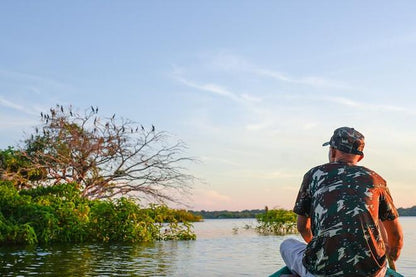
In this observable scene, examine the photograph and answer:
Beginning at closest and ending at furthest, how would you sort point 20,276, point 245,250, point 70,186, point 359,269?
point 359,269
point 20,276
point 245,250
point 70,186

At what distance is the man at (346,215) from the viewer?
166 inches

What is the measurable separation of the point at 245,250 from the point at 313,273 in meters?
14.9

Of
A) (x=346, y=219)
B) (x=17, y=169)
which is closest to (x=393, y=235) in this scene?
(x=346, y=219)

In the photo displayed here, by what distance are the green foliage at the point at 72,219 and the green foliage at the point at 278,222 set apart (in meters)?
11.1

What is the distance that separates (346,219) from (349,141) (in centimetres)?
71

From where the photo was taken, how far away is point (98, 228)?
22.4 m

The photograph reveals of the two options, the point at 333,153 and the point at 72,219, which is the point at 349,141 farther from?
the point at 72,219

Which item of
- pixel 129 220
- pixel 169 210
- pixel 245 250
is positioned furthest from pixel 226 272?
pixel 169 210

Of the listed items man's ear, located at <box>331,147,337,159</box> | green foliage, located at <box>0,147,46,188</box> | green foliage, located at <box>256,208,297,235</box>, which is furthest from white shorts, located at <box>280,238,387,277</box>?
green foliage, located at <box>256,208,297,235</box>

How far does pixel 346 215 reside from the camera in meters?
4.27

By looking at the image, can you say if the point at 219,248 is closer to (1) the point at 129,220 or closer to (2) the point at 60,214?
(1) the point at 129,220

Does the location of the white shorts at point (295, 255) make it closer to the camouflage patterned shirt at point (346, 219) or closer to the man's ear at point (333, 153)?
the camouflage patterned shirt at point (346, 219)

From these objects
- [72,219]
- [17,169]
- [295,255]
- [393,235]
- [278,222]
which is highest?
[17,169]

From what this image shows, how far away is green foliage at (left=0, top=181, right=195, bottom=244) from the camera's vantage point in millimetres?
20422
